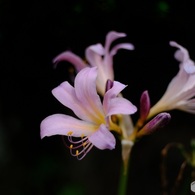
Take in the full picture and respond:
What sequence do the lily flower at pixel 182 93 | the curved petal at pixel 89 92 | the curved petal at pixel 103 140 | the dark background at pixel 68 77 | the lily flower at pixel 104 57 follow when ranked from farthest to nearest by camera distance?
the dark background at pixel 68 77
the lily flower at pixel 104 57
the lily flower at pixel 182 93
the curved petal at pixel 89 92
the curved petal at pixel 103 140

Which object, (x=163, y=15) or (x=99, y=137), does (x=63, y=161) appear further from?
(x=99, y=137)

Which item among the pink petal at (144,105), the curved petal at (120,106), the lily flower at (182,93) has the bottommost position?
the lily flower at (182,93)

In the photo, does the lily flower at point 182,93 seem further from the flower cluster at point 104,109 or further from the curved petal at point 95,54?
the curved petal at point 95,54

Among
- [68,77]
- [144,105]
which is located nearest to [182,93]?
[144,105]

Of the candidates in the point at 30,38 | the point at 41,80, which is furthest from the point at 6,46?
the point at 41,80

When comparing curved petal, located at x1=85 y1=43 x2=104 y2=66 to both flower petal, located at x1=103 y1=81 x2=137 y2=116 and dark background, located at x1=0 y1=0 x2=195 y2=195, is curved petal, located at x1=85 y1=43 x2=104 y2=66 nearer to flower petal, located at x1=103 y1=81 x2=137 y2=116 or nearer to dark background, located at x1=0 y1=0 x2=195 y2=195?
dark background, located at x1=0 y1=0 x2=195 y2=195

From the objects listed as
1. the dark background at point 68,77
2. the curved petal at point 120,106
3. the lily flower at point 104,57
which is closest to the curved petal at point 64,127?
the curved petal at point 120,106
